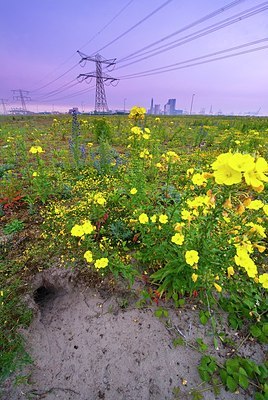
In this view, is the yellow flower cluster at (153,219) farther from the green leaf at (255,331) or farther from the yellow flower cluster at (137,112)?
the yellow flower cluster at (137,112)

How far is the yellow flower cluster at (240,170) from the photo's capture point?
3.96 feet

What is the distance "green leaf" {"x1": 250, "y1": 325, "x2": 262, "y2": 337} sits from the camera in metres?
1.76

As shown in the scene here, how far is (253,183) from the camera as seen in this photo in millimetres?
1221

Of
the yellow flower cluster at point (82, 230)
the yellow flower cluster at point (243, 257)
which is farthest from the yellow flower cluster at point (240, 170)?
the yellow flower cluster at point (82, 230)

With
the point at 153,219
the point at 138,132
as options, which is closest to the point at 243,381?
the point at 153,219

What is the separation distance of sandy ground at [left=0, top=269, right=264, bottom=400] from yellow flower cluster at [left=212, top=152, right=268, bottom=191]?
139 centimetres

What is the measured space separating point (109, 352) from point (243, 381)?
103 cm

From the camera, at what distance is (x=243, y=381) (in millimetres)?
1500

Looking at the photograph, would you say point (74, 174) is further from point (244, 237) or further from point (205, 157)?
point (244, 237)

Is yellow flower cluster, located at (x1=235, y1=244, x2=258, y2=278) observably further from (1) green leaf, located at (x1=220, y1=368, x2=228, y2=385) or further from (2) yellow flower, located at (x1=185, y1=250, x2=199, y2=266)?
(1) green leaf, located at (x1=220, y1=368, x2=228, y2=385)

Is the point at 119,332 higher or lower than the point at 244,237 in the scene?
lower

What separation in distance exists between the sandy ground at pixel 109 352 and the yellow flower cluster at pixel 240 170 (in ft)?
4.56

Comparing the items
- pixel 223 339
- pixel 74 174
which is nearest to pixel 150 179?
pixel 74 174

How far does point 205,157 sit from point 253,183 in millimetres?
4280
